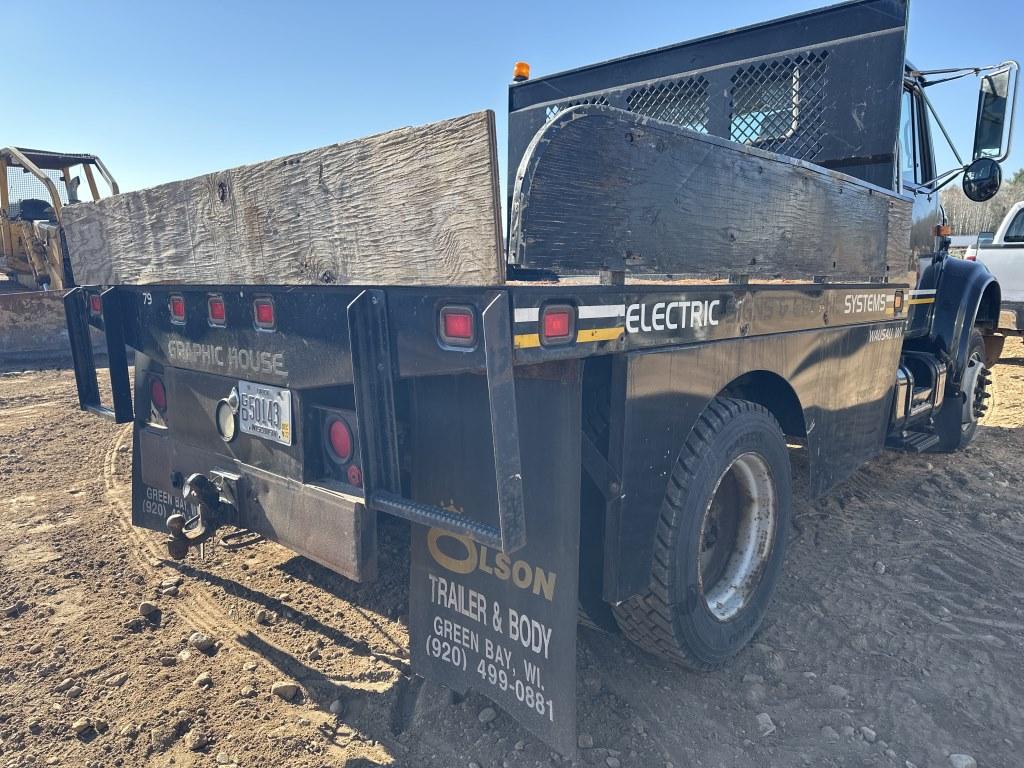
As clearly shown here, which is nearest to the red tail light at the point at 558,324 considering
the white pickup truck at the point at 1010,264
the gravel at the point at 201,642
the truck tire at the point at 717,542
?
the truck tire at the point at 717,542

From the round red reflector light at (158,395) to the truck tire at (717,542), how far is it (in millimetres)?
2286

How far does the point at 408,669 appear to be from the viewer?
106 inches

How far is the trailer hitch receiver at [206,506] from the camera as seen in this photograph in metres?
2.66

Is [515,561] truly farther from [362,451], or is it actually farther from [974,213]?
[974,213]

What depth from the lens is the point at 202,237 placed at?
228 cm

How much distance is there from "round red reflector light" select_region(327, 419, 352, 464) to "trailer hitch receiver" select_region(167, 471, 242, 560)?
20.9 inches

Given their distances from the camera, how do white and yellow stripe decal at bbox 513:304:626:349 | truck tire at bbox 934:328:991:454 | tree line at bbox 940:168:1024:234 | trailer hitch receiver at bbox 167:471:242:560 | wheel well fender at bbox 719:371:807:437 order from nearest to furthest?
white and yellow stripe decal at bbox 513:304:626:349
trailer hitch receiver at bbox 167:471:242:560
wheel well fender at bbox 719:371:807:437
truck tire at bbox 934:328:991:454
tree line at bbox 940:168:1024:234

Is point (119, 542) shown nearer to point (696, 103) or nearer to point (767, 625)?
point (767, 625)

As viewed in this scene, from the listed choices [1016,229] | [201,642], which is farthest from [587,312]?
[1016,229]

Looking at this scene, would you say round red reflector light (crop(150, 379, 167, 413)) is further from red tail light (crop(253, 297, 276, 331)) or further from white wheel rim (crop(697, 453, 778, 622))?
white wheel rim (crop(697, 453, 778, 622))

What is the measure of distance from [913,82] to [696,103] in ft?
4.91

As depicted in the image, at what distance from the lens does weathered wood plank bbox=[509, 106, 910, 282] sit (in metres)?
1.73

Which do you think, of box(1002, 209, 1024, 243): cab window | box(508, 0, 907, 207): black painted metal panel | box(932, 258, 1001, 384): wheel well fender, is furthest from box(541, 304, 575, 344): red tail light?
box(1002, 209, 1024, 243): cab window

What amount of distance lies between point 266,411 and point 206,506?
1.71 feet
